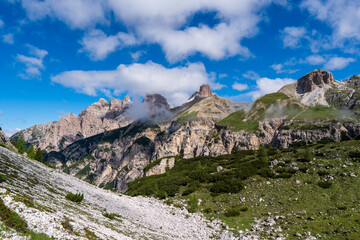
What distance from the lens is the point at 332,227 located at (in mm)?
24875

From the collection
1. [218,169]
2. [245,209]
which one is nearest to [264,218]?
[245,209]

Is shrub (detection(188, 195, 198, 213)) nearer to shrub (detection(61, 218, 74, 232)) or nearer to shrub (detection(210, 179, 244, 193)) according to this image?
shrub (detection(210, 179, 244, 193))

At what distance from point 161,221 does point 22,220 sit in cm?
2575

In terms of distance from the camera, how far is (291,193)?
3903cm

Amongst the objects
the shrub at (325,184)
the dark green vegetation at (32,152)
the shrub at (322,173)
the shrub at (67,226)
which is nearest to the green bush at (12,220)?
the shrub at (67,226)

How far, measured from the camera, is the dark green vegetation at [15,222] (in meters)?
9.79

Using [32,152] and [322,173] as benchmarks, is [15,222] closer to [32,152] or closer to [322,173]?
[322,173]

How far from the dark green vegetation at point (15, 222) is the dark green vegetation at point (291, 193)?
27.9m

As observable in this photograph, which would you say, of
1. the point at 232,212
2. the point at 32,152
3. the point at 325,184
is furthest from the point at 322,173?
the point at 32,152

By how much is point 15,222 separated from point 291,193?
143ft

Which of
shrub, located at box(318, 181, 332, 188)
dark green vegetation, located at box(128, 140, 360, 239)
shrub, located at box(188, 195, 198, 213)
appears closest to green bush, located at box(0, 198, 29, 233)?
dark green vegetation, located at box(128, 140, 360, 239)

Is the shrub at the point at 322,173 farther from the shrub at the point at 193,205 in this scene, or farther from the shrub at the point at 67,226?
the shrub at the point at 67,226

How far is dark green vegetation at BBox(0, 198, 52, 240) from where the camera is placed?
9.79 m

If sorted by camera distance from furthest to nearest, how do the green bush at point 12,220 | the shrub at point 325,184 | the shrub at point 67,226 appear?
the shrub at point 325,184 < the shrub at point 67,226 < the green bush at point 12,220
